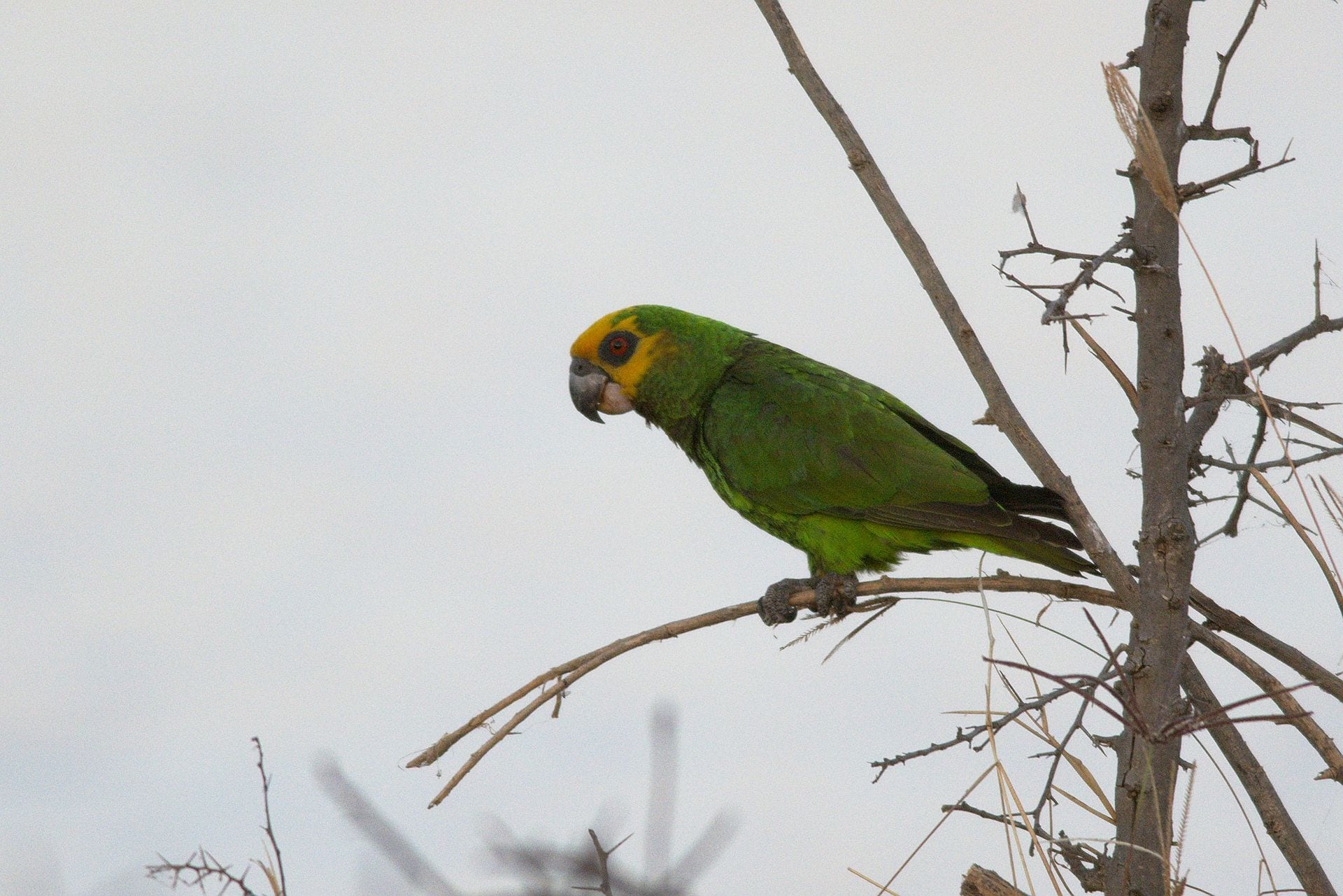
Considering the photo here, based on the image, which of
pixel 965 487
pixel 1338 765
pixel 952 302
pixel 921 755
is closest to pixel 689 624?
pixel 921 755

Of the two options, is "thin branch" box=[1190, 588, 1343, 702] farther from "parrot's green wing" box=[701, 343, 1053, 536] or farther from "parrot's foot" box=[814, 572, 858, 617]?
"parrot's foot" box=[814, 572, 858, 617]

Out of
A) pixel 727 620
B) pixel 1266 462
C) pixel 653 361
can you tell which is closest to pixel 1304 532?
pixel 1266 462

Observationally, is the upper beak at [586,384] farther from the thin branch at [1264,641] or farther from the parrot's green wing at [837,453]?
the thin branch at [1264,641]

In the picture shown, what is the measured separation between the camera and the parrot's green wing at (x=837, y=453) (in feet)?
11.0

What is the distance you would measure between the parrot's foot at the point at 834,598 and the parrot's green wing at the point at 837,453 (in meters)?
0.22

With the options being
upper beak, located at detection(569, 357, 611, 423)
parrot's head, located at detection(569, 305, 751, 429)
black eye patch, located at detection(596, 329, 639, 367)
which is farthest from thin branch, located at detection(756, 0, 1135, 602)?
upper beak, located at detection(569, 357, 611, 423)

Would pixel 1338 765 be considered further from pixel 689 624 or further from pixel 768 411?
pixel 768 411

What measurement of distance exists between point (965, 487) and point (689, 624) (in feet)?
3.74

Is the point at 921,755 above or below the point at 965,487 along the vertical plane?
below

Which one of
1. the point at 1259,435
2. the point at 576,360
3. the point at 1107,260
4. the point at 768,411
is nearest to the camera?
the point at 1107,260

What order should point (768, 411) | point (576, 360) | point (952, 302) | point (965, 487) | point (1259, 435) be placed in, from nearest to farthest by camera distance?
1. point (952, 302)
2. point (1259, 435)
3. point (965, 487)
4. point (768, 411)
5. point (576, 360)

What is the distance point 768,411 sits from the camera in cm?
378

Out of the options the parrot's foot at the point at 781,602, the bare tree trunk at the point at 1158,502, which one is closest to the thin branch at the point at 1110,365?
→ the bare tree trunk at the point at 1158,502

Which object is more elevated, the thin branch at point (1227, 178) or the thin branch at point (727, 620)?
the thin branch at point (1227, 178)
